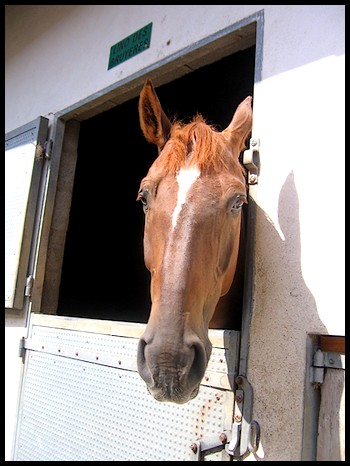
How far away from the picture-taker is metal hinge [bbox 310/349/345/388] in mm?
1098

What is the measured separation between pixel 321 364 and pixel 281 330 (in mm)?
155

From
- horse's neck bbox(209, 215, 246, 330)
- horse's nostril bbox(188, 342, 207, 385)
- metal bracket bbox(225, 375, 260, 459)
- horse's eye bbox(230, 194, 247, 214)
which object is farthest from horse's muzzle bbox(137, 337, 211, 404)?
horse's neck bbox(209, 215, 246, 330)

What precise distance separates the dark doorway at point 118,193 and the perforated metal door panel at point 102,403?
0.97m

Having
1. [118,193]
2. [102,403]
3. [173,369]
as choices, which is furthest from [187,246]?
[118,193]

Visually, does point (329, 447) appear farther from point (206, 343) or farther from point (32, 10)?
point (32, 10)

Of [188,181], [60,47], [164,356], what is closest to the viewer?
[164,356]

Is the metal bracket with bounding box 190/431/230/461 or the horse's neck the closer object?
the metal bracket with bounding box 190/431/230/461

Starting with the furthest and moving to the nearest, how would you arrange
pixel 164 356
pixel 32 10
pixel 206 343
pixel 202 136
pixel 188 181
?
1. pixel 32 10
2. pixel 202 136
3. pixel 188 181
4. pixel 206 343
5. pixel 164 356

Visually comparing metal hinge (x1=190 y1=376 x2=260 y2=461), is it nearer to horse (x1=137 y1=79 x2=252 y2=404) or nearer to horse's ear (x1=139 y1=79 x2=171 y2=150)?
horse (x1=137 y1=79 x2=252 y2=404)

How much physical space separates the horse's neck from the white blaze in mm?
537

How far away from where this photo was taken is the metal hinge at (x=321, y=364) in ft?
3.60

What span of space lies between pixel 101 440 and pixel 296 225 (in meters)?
1.21
